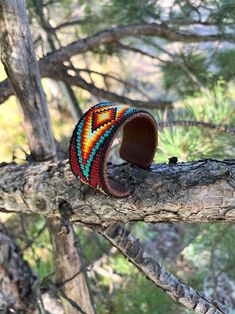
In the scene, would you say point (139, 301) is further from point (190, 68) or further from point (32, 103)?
point (190, 68)

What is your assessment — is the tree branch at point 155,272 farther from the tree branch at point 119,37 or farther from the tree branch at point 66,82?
the tree branch at point 119,37

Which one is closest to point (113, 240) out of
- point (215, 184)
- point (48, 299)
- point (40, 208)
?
point (40, 208)

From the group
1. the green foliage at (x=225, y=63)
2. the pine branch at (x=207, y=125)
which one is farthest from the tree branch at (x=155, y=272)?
the green foliage at (x=225, y=63)

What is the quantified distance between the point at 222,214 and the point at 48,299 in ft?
3.84

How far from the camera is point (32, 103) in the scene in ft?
2.70

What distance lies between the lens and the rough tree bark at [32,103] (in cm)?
73

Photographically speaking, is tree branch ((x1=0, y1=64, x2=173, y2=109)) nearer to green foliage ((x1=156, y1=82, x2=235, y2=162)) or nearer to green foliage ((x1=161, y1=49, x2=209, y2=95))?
green foliage ((x1=161, y1=49, x2=209, y2=95))

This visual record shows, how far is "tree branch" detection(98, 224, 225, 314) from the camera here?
0.73m

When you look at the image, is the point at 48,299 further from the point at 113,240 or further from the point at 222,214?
the point at 222,214

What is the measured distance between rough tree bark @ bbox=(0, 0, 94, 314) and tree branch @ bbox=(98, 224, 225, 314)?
18cm

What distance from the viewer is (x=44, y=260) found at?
6.91 ft

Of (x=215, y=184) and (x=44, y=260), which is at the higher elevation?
(x=215, y=184)

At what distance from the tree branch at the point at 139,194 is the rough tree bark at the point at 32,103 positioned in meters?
0.12

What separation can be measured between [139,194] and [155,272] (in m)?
0.20
